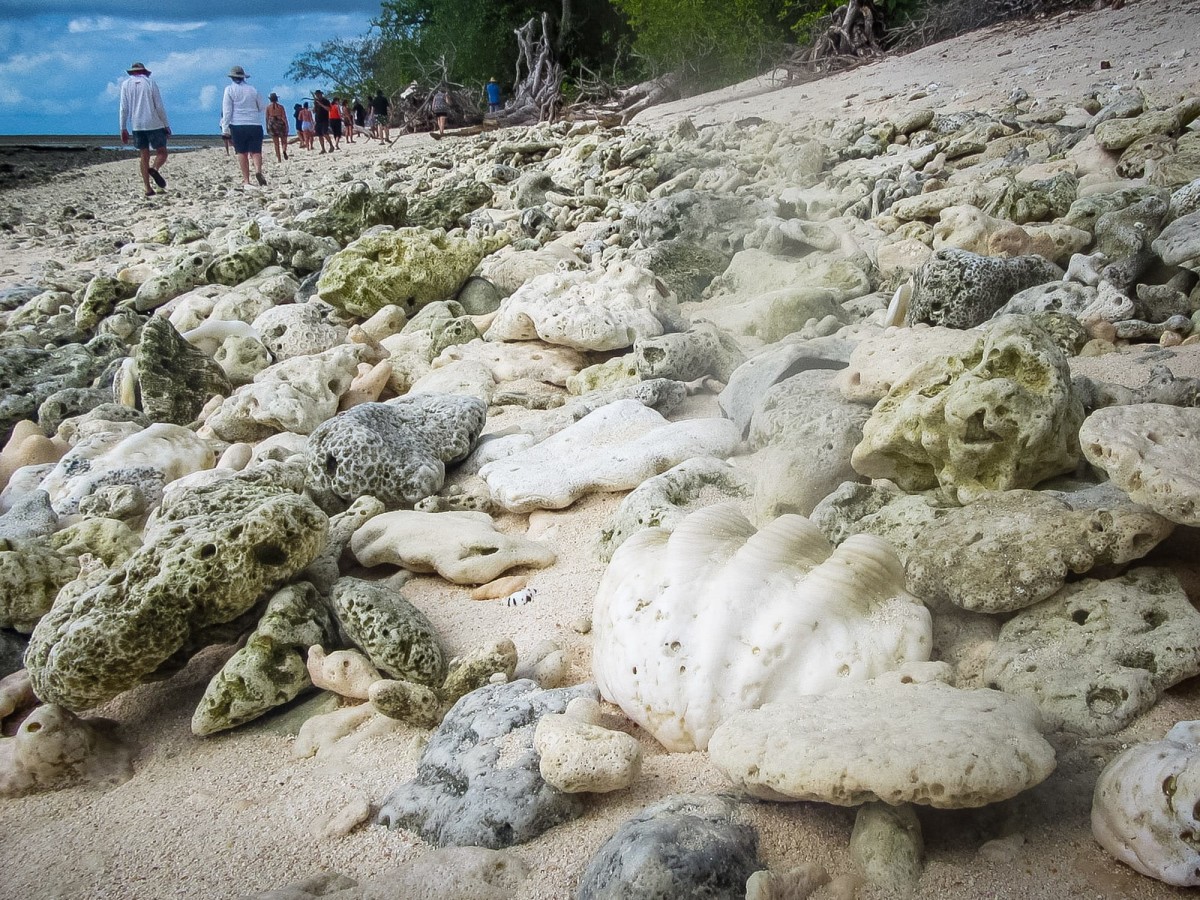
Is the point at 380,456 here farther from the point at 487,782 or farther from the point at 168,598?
the point at 487,782

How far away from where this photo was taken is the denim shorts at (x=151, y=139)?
9367mm

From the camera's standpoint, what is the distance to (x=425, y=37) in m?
5.95

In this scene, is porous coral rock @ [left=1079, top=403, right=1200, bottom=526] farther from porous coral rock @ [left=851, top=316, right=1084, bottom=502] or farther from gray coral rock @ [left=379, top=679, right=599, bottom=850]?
gray coral rock @ [left=379, top=679, right=599, bottom=850]

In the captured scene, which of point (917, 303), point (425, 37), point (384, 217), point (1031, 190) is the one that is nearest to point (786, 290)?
point (917, 303)

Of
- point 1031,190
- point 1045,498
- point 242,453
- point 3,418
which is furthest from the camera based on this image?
point 3,418

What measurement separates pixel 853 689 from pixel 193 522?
1885 mm

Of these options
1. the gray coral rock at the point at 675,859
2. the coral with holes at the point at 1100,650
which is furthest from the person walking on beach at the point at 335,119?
the gray coral rock at the point at 675,859

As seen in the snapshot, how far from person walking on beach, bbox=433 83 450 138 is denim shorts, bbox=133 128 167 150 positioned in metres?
3.02

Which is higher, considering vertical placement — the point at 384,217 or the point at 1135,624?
the point at 384,217

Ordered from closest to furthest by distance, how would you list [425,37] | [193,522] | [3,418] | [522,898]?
[522,898] < [193,522] < [3,418] < [425,37]

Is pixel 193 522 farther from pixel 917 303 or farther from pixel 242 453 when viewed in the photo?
pixel 917 303

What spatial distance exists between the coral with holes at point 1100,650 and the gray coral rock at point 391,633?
4.46ft

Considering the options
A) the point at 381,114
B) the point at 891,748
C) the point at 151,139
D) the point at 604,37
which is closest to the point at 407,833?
the point at 891,748

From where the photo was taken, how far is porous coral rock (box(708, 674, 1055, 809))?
1.28 metres
